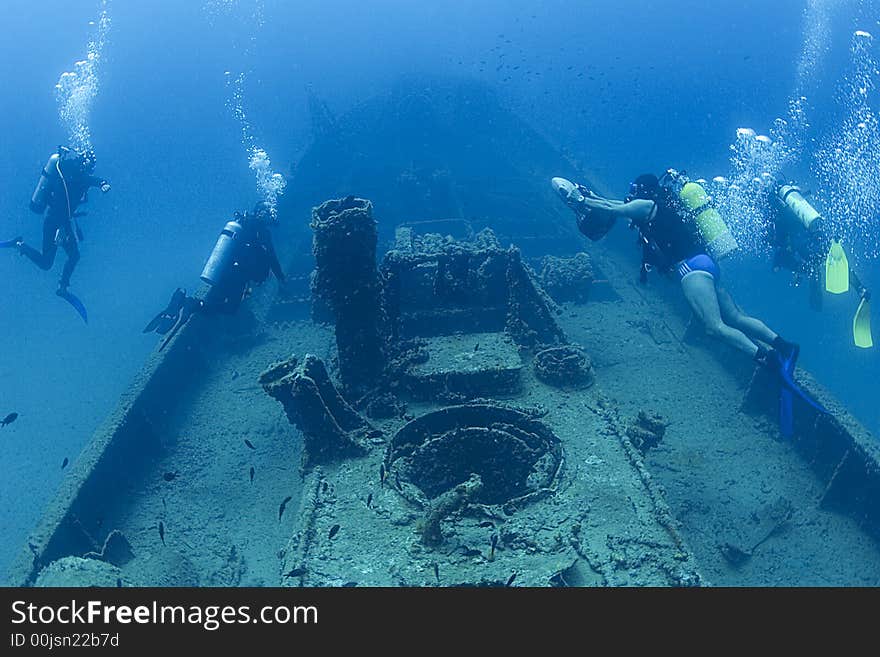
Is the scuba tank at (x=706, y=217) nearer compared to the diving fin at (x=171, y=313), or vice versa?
the scuba tank at (x=706, y=217)

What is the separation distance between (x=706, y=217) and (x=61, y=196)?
43.9ft

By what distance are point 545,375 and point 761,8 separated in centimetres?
18484

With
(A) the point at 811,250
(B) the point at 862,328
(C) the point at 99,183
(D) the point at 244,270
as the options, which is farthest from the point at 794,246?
(C) the point at 99,183

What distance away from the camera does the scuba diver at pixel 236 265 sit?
9.70 m

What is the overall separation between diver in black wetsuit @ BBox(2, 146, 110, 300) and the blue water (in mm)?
5083

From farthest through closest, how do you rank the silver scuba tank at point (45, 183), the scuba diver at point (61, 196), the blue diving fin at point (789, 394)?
the scuba diver at point (61, 196), the silver scuba tank at point (45, 183), the blue diving fin at point (789, 394)

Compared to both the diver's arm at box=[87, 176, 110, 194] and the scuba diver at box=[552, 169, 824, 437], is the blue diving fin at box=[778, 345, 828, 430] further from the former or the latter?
the diver's arm at box=[87, 176, 110, 194]

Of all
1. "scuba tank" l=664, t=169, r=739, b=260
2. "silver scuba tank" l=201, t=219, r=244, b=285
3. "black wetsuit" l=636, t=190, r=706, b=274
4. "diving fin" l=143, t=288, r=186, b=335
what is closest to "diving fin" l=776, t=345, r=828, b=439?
"scuba tank" l=664, t=169, r=739, b=260

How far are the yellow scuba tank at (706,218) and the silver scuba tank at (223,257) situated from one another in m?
7.73

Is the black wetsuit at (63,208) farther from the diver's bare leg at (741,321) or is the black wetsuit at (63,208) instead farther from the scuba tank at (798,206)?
the scuba tank at (798,206)

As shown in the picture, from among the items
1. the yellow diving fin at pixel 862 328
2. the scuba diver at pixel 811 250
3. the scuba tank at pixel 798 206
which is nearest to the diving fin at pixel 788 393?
the scuba diver at pixel 811 250

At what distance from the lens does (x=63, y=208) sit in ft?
39.8

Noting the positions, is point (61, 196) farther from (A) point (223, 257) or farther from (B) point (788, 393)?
(B) point (788, 393)
